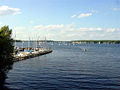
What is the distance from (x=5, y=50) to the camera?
38625mm

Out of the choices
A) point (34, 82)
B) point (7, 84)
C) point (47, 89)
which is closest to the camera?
point (47, 89)

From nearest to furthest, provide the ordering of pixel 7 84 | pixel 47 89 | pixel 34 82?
pixel 47 89, pixel 7 84, pixel 34 82

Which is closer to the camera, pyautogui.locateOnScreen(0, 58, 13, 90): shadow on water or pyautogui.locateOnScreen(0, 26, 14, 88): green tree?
pyautogui.locateOnScreen(0, 58, 13, 90): shadow on water

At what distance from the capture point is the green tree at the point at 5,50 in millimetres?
37875

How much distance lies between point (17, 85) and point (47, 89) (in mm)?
7158

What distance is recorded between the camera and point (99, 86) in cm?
4003

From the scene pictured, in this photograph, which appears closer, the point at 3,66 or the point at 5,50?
the point at 3,66

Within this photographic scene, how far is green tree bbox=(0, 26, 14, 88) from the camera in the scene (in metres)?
37.9

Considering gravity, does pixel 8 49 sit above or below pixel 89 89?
above

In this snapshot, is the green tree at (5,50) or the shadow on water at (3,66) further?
the green tree at (5,50)

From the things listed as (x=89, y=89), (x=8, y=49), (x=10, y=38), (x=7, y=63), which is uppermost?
(x=10, y=38)

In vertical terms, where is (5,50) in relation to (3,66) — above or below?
above

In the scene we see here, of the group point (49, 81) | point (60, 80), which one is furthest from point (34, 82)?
point (60, 80)

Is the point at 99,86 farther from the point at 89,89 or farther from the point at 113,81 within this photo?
the point at 113,81
